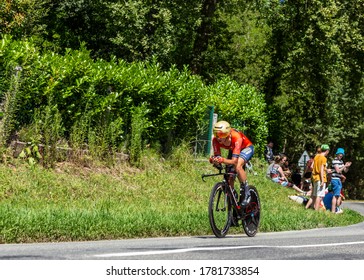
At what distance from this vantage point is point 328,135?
47719mm

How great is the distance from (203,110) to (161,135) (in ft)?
7.75

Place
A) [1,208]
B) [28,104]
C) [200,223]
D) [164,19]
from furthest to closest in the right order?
[164,19] < [28,104] < [200,223] < [1,208]

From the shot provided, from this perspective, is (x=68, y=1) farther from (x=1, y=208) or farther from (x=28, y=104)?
(x=1, y=208)

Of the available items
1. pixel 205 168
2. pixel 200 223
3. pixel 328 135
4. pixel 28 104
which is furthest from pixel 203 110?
pixel 328 135

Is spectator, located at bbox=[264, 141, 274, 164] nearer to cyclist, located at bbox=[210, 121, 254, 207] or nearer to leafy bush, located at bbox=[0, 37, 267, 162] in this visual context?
leafy bush, located at bbox=[0, 37, 267, 162]

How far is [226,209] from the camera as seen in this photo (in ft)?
43.1

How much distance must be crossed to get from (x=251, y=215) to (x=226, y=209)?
0.76 meters

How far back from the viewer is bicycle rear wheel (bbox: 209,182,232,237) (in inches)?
500

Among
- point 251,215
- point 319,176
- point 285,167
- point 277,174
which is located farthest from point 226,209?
point 285,167

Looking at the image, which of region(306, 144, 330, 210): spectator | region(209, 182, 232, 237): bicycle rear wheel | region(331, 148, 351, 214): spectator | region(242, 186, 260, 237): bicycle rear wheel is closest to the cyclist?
region(209, 182, 232, 237): bicycle rear wheel

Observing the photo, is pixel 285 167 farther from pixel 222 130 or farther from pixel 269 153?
pixel 222 130

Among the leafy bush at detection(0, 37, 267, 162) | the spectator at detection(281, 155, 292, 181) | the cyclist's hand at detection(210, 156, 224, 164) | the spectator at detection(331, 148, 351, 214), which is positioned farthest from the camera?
the spectator at detection(281, 155, 292, 181)

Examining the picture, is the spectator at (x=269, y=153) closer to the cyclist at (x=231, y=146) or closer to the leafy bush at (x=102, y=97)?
the leafy bush at (x=102, y=97)
